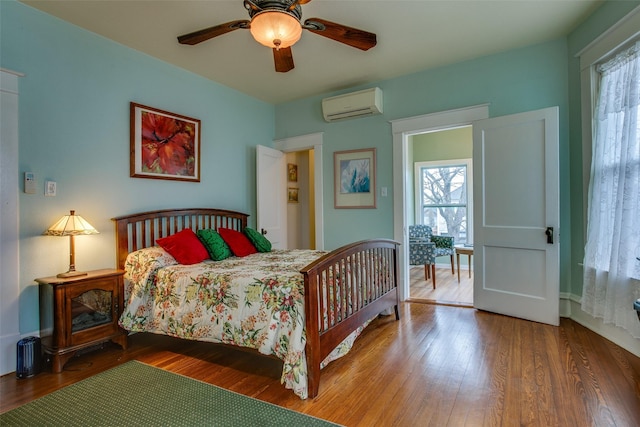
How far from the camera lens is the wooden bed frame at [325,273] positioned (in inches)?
77.8

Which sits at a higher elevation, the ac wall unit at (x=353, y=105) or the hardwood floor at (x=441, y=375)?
the ac wall unit at (x=353, y=105)

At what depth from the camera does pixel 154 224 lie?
3.28 m

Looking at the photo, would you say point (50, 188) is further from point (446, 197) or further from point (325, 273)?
point (446, 197)

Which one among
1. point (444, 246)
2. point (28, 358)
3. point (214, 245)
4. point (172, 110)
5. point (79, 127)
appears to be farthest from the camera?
point (444, 246)

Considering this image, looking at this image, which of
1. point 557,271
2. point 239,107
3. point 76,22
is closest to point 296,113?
point 239,107

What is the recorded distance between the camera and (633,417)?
1.69 metres

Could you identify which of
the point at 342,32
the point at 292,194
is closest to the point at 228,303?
the point at 342,32

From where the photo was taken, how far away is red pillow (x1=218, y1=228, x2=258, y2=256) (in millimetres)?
3424

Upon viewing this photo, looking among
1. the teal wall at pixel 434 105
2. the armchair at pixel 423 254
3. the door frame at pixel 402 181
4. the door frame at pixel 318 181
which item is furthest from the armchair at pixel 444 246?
the door frame at pixel 318 181

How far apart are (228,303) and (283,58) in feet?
5.91

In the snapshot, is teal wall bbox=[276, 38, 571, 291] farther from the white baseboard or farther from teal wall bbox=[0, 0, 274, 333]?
teal wall bbox=[0, 0, 274, 333]

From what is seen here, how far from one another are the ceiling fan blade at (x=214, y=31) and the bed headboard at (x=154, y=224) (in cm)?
Result: 169

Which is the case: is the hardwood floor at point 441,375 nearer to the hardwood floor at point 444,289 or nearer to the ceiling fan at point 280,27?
the hardwood floor at point 444,289

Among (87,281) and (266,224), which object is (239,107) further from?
(87,281)
